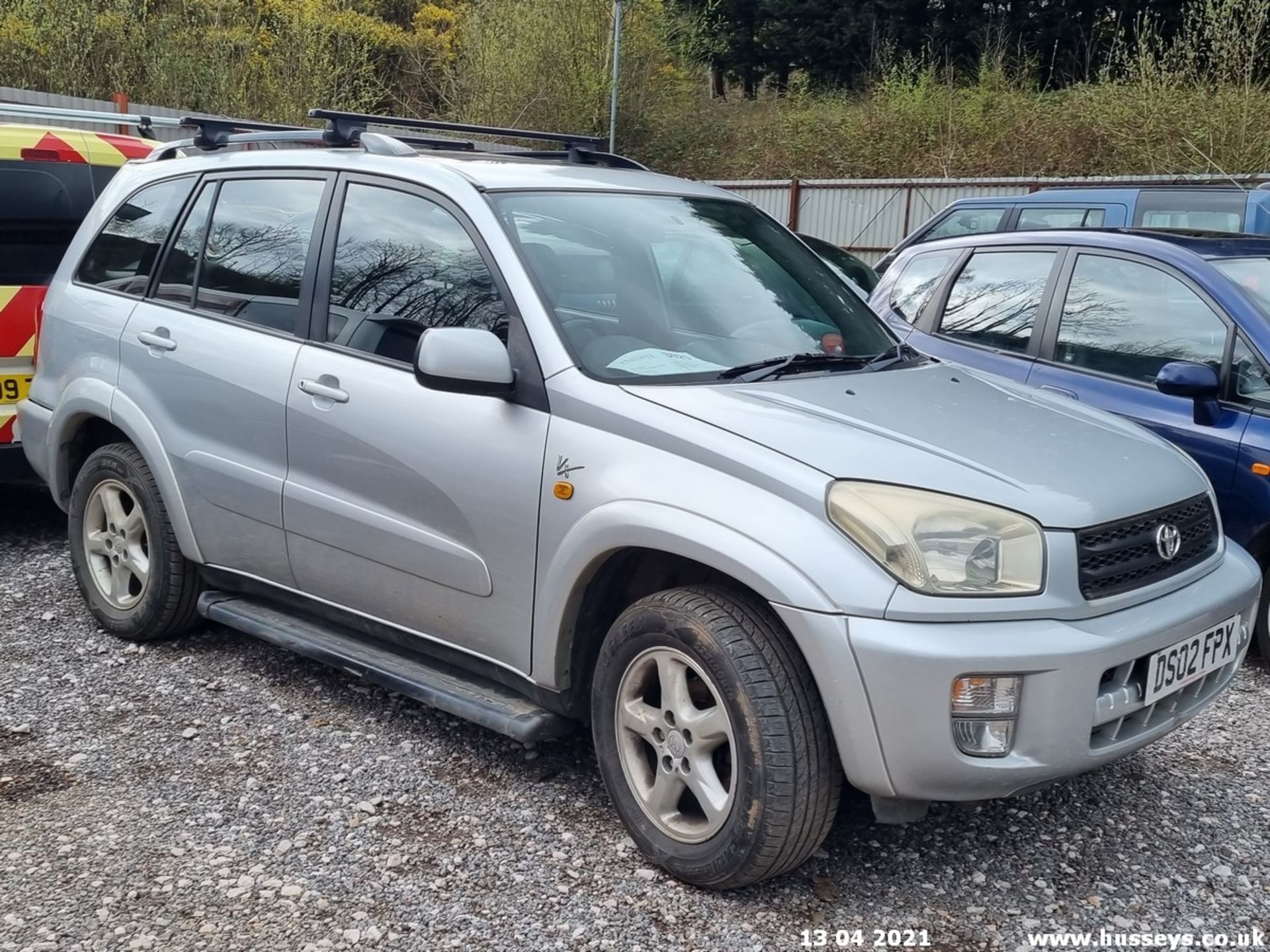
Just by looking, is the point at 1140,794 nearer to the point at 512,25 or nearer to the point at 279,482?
the point at 279,482

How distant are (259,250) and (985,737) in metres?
2.88

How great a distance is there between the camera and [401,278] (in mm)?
3664

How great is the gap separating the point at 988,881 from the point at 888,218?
1541 cm

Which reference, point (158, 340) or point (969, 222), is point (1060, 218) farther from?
point (158, 340)

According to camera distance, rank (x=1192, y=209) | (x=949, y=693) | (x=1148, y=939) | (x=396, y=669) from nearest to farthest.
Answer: (x=949, y=693), (x=1148, y=939), (x=396, y=669), (x=1192, y=209)

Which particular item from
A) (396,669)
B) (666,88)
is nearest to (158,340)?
(396,669)

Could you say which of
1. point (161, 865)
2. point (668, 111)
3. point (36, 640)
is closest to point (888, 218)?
point (668, 111)

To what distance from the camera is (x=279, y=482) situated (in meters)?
3.84

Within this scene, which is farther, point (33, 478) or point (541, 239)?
point (33, 478)

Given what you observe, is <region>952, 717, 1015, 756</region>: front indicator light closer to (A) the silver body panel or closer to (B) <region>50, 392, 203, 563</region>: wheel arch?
(A) the silver body panel

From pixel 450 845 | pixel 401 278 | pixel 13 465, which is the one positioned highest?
pixel 401 278

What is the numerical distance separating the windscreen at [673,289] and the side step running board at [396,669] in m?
A: 0.96

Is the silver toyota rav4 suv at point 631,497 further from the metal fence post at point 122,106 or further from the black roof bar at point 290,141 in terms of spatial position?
the metal fence post at point 122,106

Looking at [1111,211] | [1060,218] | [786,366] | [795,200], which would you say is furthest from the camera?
[795,200]
